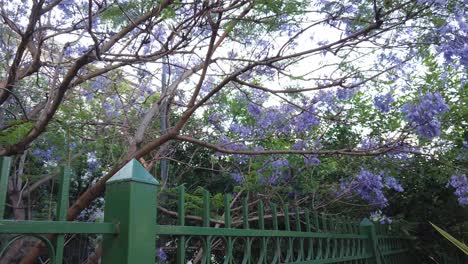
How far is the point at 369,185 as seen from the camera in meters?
4.00

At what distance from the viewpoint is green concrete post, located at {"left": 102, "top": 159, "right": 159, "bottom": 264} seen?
1258mm

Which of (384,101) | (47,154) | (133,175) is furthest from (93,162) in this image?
(133,175)

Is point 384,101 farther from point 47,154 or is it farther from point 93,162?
point 47,154

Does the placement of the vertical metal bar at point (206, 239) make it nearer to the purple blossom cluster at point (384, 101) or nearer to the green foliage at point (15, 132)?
the green foliage at point (15, 132)

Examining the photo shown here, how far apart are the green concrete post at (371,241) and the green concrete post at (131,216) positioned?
241cm

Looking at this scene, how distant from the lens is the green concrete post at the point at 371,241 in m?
3.31

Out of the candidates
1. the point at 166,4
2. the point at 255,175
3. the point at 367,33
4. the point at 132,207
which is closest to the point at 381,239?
the point at 255,175

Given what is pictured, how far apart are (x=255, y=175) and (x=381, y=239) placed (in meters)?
1.21

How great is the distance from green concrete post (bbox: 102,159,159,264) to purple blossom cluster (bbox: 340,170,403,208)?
295 cm

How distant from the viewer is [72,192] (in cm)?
567

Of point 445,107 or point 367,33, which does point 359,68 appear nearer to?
point 367,33

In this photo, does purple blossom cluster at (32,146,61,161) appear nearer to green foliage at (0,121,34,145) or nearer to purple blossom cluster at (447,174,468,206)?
green foliage at (0,121,34,145)

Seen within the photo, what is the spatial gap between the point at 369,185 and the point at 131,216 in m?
3.16

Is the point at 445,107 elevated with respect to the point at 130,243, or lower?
elevated
